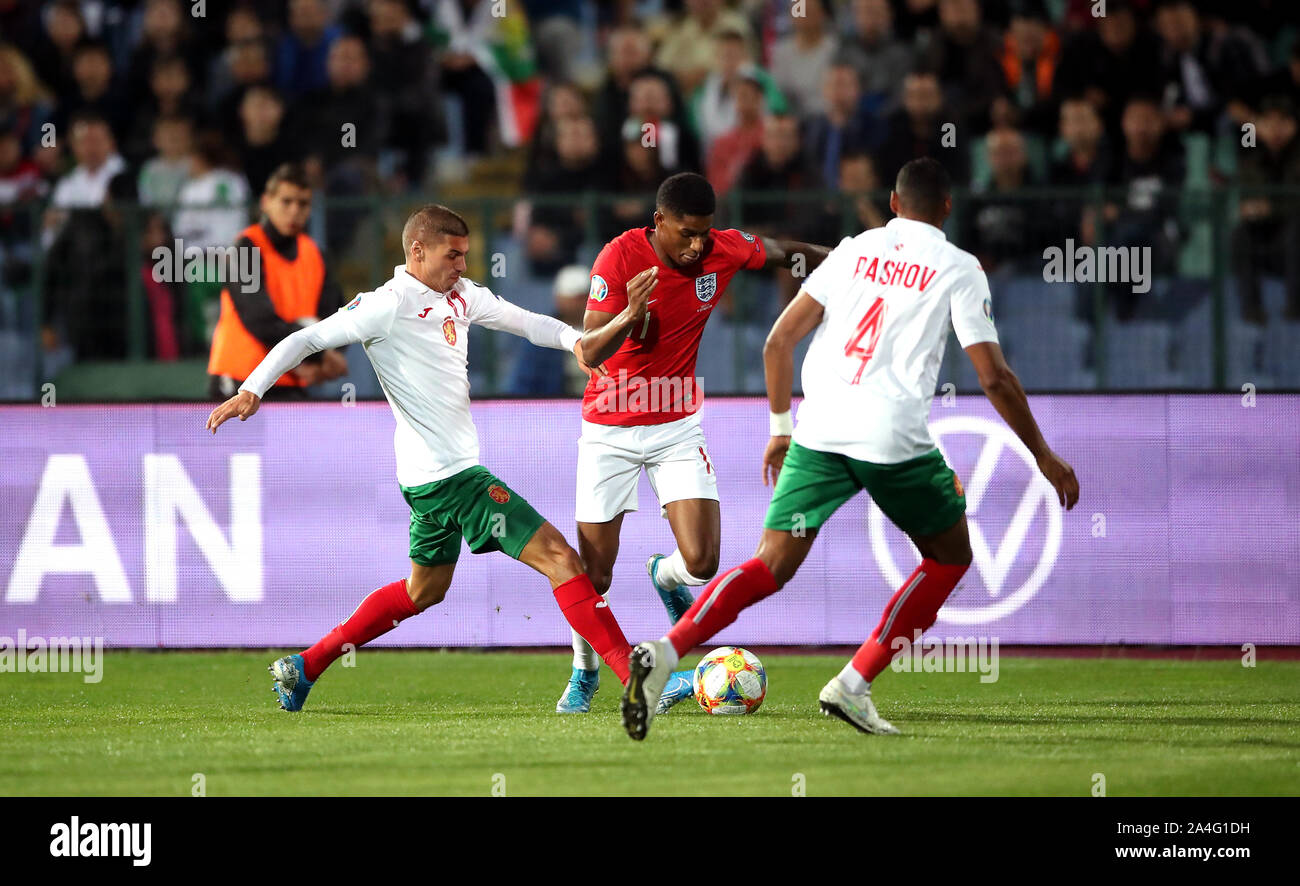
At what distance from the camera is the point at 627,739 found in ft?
21.7

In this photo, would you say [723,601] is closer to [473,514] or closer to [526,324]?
[473,514]

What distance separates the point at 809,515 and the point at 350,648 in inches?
89.7

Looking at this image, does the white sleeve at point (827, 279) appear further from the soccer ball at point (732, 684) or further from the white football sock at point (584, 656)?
the white football sock at point (584, 656)

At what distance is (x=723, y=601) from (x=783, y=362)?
0.99m

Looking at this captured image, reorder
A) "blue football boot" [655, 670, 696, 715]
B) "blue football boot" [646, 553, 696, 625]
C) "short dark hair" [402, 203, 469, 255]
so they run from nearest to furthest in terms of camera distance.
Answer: "short dark hair" [402, 203, 469, 255], "blue football boot" [655, 670, 696, 715], "blue football boot" [646, 553, 696, 625]

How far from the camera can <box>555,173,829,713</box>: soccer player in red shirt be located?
773 centimetres

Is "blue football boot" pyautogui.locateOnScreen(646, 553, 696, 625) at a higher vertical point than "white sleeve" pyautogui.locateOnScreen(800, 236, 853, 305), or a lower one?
lower

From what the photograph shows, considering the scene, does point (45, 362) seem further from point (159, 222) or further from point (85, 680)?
point (85, 680)

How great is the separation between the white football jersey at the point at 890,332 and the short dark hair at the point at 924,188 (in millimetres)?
70

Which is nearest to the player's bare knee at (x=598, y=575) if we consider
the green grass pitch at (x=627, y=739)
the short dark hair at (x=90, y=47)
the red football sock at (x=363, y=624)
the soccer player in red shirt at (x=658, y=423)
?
the soccer player in red shirt at (x=658, y=423)

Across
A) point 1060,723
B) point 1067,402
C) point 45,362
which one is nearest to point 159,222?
point 45,362

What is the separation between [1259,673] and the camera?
915 cm

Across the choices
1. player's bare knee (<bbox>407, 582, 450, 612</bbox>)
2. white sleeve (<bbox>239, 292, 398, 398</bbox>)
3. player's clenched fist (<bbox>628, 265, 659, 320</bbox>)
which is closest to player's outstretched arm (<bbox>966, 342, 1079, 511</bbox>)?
player's clenched fist (<bbox>628, 265, 659, 320</bbox>)

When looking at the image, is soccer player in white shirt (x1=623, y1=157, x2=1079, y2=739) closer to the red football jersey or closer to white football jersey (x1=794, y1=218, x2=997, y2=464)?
white football jersey (x1=794, y1=218, x2=997, y2=464)
